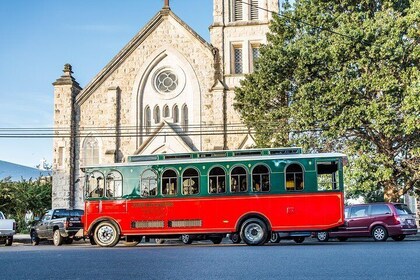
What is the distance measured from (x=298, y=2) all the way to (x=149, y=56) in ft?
40.6

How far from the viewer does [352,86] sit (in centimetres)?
→ 2464

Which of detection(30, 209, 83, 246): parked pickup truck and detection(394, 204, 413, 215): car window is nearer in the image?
detection(394, 204, 413, 215): car window

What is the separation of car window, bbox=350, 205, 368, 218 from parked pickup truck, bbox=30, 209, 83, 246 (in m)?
11.6

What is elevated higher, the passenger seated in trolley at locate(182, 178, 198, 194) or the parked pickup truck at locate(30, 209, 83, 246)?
the passenger seated in trolley at locate(182, 178, 198, 194)

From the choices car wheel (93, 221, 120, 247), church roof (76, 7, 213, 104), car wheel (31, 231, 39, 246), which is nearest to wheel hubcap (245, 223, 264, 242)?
car wheel (93, 221, 120, 247)

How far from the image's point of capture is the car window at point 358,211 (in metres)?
21.9

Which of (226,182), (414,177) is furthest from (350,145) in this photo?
(226,182)

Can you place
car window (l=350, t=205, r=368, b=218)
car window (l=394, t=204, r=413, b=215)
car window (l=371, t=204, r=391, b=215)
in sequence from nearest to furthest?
car window (l=394, t=204, r=413, b=215)
car window (l=371, t=204, r=391, b=215)
car window (l=350, t=205, r=368, b=218)

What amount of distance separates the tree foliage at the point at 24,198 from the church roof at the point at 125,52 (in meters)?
9.44

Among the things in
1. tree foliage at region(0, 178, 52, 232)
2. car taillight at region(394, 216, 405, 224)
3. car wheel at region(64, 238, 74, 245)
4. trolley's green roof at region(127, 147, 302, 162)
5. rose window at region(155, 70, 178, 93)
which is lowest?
car wheel at region(64, 238, 74, 245)

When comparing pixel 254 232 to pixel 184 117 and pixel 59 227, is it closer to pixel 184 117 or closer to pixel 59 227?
pixel 59 227

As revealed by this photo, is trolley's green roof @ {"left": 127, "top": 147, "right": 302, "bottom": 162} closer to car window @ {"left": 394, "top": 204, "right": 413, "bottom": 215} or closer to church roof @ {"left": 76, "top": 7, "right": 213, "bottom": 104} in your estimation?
car window @ {"left": 394, "top": 204, "right": 413, "bottom": 215}

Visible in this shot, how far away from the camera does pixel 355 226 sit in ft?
71.6

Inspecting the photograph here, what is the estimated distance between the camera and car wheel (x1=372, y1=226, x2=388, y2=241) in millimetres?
21084
